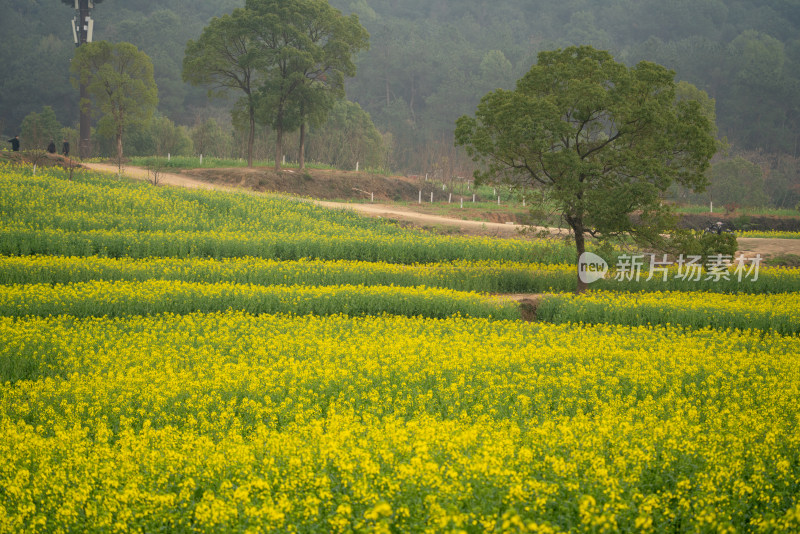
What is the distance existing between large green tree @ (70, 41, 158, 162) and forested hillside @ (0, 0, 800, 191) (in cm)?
2700

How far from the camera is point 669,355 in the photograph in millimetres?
12852

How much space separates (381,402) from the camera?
1019 cm

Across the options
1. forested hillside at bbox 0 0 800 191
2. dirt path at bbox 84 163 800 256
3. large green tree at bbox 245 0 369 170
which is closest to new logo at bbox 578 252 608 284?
dirt path at bbox 84 163 800 256

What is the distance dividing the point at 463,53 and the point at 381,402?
9294 cm

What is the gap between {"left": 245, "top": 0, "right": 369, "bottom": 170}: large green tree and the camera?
44438mm

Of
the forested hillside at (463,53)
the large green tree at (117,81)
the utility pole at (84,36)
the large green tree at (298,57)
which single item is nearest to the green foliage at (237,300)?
the large green tree at (298,57)

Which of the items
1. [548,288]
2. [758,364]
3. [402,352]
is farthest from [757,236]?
[402,352]

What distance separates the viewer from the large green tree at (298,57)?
44.4 meters

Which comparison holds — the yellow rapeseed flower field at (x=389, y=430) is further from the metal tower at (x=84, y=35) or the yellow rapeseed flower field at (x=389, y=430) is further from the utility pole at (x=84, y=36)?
the metal tower at (x=84, y=35)

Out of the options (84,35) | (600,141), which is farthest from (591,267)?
(84,35)

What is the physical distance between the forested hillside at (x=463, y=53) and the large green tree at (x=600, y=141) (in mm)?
46524

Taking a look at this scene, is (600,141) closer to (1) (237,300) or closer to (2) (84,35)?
(1) (237,300)

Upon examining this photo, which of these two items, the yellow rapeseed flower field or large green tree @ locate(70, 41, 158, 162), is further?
large green tree @ locate(70, 41, 158, 162)

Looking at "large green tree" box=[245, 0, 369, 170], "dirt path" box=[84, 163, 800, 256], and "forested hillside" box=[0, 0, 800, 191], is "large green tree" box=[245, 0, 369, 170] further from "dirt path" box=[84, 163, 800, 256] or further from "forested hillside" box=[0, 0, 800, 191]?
"forested hillside" box=[0, 0, 800, 191]
